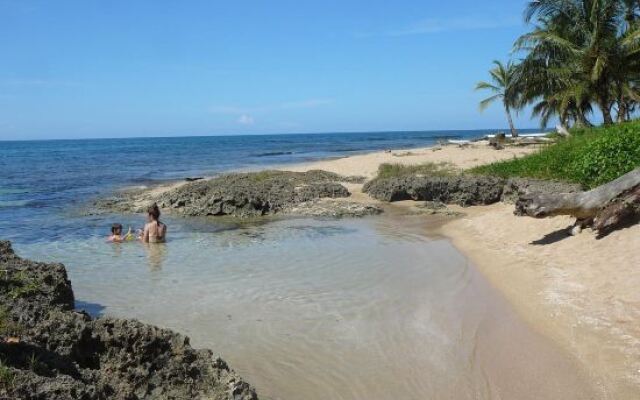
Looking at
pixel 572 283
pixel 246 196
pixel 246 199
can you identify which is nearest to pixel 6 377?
pixel 572 283

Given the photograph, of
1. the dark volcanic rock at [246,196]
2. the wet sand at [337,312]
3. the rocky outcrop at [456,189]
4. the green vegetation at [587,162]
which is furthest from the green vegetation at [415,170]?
the wet sand at [337,312]

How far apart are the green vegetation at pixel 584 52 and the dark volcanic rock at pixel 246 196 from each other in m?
14.1

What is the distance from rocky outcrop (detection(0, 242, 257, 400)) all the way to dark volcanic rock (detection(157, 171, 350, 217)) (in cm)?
1120

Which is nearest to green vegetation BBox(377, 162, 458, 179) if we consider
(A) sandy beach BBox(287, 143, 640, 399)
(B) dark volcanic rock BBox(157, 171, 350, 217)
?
(B) dark volcanic rock BBox(157, 171, 350, 217)

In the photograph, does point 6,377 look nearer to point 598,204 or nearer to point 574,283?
point 574,283

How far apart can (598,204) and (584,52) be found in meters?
18.5

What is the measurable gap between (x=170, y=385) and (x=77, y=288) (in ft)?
17.1

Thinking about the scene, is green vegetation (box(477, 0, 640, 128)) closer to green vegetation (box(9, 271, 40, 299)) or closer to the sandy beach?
the sandy beach

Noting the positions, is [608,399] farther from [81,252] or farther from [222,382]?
[81,252]

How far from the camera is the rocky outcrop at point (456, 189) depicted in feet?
51.5

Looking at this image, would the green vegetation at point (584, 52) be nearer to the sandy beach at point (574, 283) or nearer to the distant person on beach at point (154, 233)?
the sandy beach at point (574, 283)

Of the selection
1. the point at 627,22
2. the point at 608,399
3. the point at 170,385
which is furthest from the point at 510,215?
the point at 627,22

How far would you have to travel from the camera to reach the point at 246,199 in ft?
52.9

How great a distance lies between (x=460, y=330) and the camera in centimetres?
647
